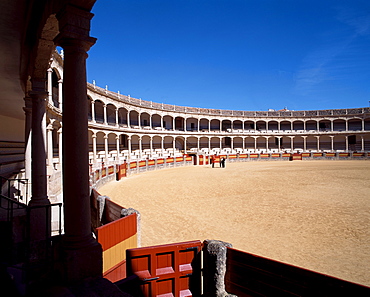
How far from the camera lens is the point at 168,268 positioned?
4207 millimetres

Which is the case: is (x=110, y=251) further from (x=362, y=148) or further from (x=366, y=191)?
(x=362, y=148)

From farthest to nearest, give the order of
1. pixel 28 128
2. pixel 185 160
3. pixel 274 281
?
pixel 185 160
pixel 28 128
pixel 274 281

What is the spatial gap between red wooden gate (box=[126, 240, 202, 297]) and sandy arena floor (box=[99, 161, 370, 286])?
199cm

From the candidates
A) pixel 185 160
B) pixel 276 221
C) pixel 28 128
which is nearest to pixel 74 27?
pixel 28 128

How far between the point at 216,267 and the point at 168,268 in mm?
841

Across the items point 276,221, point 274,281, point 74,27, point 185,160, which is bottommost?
point 276,221

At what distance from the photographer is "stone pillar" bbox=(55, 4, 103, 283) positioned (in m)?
3.05

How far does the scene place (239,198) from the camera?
11.4 m

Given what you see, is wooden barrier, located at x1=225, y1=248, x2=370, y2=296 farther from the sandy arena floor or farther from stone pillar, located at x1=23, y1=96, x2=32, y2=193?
stone pillar, located at x1=23, y1=96, x2=32, y2=193

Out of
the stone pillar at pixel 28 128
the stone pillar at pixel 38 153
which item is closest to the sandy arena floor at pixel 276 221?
the stone pillar at pixel 38 153

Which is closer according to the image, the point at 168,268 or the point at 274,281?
the point at 274,281

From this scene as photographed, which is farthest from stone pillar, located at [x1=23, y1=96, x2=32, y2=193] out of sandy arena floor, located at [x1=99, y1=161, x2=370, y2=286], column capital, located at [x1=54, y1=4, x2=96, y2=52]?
column capital, located at [x1=54, y1=4, x2=96, y2=52]

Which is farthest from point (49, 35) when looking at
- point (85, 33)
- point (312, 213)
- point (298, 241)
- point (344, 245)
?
point (312, 213)

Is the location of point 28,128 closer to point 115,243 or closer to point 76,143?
point 115,243
